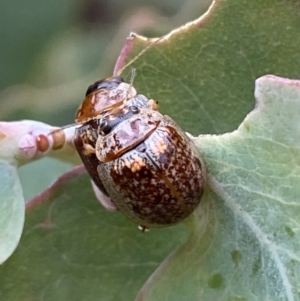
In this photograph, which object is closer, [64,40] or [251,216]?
[251,216]

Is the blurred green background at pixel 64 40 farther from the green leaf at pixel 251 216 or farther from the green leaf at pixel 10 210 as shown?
the green leaf at pixel 251 216

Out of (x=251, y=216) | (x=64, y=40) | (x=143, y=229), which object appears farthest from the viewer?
(x=64, y=40)

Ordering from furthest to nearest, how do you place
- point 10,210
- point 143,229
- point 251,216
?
point 143,229
point 10,210
point 251,216

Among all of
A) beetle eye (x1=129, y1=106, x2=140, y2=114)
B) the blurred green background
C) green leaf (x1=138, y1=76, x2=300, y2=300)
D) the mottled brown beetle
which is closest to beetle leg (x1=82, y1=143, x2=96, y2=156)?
the mottled brown beetle

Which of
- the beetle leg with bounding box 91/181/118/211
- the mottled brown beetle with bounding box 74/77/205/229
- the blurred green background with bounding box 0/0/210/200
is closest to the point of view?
the mottled brown beetle with bounding box 74/77/205/229

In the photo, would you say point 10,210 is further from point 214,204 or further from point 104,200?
point 214,204

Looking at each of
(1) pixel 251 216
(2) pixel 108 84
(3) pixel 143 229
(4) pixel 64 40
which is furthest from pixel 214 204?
(4) pixel 64 40

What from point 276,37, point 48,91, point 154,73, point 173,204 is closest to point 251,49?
point 276,37

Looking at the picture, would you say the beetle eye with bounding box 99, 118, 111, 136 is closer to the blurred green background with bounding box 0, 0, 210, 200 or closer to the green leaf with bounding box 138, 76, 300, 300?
the green leaf with bounding box 138, 76, 300, 300
